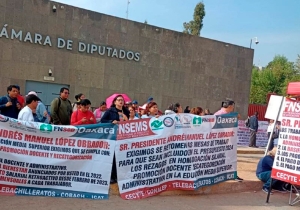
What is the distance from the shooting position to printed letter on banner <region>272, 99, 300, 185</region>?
635cm

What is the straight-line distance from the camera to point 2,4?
43.1 feet

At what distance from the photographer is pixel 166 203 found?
229 inches

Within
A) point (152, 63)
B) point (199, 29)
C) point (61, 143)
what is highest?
point (199, 29)

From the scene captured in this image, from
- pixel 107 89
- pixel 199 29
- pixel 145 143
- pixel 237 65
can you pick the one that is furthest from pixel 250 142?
pixel 199 29

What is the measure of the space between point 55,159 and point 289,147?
166 inches

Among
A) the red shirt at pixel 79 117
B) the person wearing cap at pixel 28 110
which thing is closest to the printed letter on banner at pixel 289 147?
the red shirt at pixel 79 117

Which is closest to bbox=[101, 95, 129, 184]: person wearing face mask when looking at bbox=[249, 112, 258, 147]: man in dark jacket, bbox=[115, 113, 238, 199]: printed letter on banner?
bbox=[115, 113, 238, 199]: printed letter on banner

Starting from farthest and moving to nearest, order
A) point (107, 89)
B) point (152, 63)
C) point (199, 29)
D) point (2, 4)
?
1. point (199, 29)
2. point (152, 63)
3. point (107, 89)
4. point (2, 4)

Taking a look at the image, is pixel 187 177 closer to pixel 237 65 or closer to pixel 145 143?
pixel 145 143

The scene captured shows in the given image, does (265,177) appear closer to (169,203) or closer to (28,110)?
(169,203)

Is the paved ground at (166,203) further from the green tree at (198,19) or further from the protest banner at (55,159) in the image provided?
the green tree at (198,19)

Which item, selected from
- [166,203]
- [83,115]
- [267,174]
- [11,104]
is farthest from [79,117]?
[267,174]

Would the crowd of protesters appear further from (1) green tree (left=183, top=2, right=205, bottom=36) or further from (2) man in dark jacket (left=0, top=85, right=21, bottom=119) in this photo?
(1) green tree (left=183, top=2, right=205, bottom=36)

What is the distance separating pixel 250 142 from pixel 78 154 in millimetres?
13694
